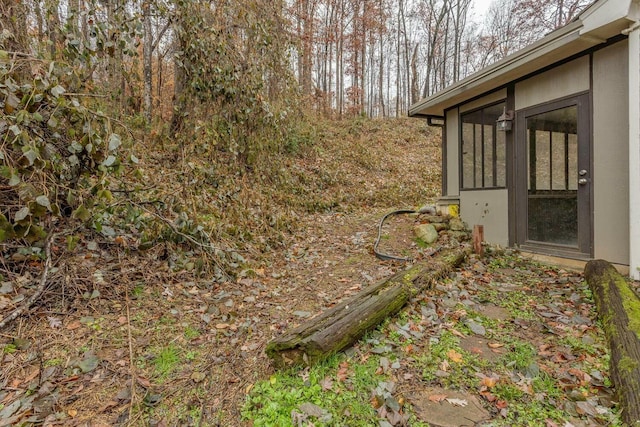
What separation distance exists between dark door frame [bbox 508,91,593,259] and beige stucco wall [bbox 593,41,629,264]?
8 cm

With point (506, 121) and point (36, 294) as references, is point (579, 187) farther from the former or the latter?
point (36, 294)

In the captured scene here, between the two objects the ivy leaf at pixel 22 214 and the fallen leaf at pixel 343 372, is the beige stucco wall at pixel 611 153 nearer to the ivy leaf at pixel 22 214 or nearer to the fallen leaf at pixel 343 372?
the fallen leaf at pixel 343 372

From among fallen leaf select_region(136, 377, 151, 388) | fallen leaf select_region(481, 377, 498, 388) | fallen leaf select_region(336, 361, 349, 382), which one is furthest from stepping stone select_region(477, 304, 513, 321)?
fallen leaf select_region(136, 377, 151, 388)

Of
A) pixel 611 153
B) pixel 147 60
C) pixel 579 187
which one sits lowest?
pixel 579 187

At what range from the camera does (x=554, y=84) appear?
4219 mm

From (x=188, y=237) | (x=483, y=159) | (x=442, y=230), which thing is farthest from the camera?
(x=442, y=230)

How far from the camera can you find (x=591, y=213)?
12.5 ft

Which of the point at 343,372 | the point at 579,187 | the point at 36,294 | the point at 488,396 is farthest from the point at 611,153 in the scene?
the point at 36,294

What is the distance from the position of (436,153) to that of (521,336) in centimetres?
1127

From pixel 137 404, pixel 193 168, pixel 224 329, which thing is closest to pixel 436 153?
pixel 193 168

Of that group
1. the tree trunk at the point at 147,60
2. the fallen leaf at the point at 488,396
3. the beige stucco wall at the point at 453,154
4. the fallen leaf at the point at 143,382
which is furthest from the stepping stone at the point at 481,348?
the tree trunk at the point at 147,60

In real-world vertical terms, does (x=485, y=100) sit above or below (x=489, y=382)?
above

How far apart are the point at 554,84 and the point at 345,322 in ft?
13.7

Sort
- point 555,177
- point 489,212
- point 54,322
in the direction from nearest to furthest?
point 54,322 → point 555,177 → point 489,212
